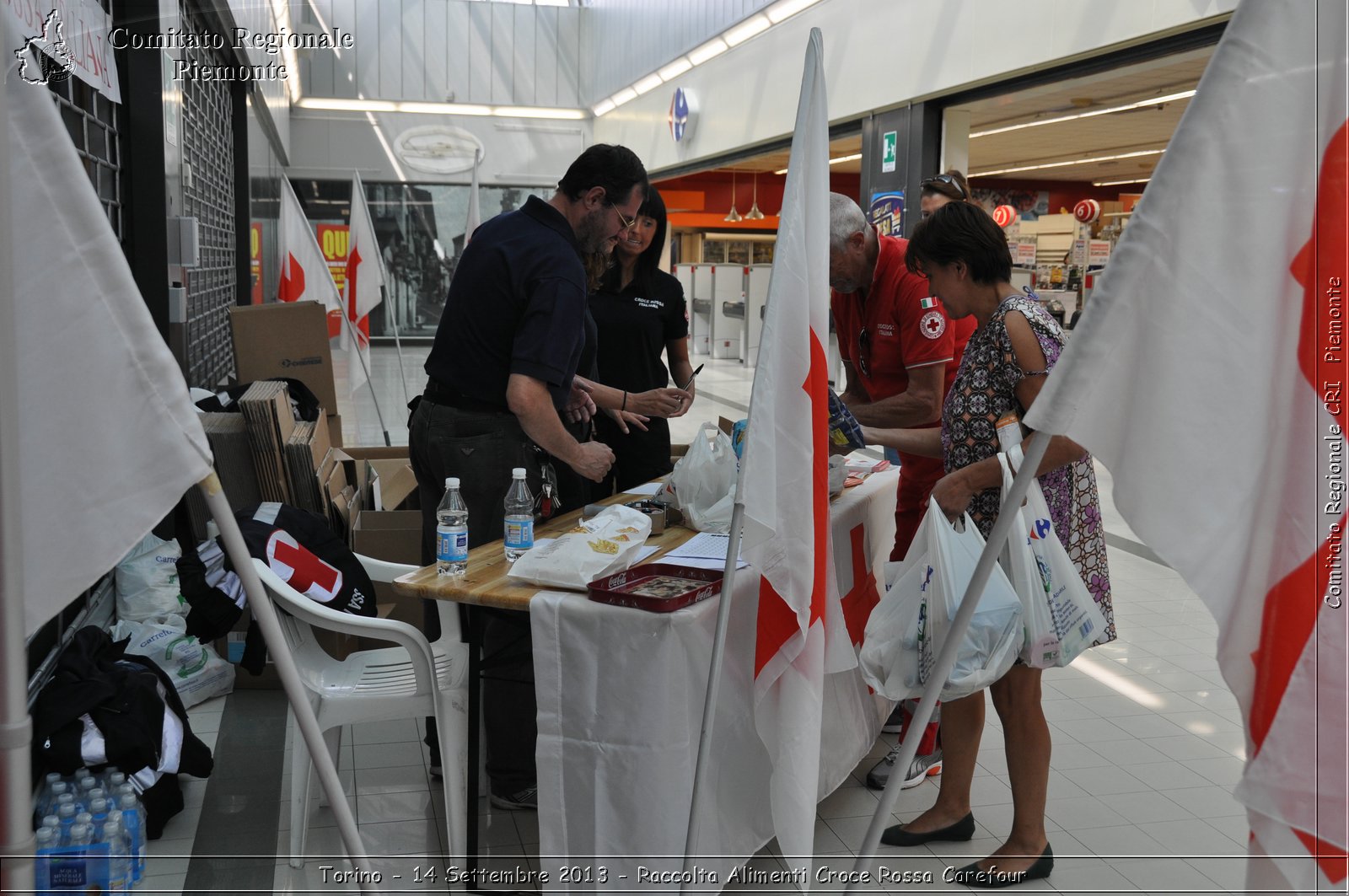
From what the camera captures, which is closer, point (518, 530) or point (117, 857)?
point (117, 857)

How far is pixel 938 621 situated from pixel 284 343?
4.42m

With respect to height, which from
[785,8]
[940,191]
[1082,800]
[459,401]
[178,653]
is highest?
[785,8]

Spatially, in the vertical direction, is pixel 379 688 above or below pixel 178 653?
above

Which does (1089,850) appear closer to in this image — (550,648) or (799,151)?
(550,648)

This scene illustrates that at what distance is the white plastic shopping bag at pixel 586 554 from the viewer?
7.81 feet

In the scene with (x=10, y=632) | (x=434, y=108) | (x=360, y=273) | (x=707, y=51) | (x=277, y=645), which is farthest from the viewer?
(x=434, y=108)

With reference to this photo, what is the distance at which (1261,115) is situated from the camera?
4.58 feet

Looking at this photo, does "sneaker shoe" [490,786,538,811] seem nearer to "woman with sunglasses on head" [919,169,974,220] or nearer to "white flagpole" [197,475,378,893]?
"white flagpole" [197,475,378,893]

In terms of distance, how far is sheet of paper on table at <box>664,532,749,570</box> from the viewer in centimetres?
254

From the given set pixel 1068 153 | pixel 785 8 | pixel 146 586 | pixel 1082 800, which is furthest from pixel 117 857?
pixel 1068 153

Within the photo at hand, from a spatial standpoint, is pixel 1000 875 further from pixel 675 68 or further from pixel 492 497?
pixel 675 68

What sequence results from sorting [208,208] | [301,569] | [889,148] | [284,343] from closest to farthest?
[301,569] → [284,343] → [208,208] → [889,148]

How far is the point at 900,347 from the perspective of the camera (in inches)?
134

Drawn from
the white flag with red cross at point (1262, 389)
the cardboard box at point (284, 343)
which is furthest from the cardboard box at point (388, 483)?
the white flag with red cross at point (1262, 389)
